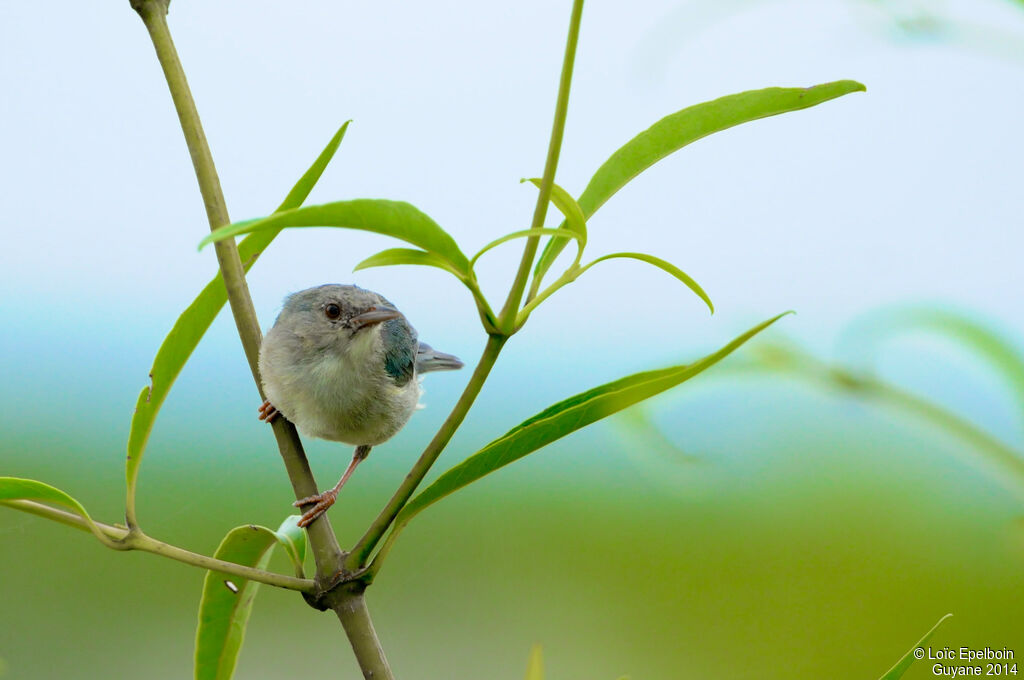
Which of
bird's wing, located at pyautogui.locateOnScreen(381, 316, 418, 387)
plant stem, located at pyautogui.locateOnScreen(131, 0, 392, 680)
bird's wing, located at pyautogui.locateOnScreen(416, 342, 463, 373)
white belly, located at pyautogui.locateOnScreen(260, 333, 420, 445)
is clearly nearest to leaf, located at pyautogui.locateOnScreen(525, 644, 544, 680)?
plant stem, located at pyautogui.locateOnScreen(131, 0, 392, 680)

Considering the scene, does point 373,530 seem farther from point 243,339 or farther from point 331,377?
point 331,377

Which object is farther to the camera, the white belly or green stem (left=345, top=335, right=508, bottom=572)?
the white belly

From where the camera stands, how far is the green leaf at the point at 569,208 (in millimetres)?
656

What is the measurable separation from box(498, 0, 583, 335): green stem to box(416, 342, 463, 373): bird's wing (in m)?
1.49

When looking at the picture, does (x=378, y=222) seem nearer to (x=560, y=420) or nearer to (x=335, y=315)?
(x=560, y=420)

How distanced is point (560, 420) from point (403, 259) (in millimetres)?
186

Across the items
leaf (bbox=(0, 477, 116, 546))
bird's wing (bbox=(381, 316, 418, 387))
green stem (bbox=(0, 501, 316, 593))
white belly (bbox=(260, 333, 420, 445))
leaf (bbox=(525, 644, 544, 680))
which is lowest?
leaf (bbox=(525, 644, 544, 680))

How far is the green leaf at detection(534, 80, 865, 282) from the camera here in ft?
2.43

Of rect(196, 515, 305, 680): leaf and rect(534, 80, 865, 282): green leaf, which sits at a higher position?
rect(534, 80, 865, 282): green leaf

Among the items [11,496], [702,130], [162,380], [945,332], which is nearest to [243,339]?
[162,380]

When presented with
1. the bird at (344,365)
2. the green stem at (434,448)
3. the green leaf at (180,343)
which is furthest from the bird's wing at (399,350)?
the green stem at (434,448)

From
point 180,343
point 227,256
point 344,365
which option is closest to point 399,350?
point 344,365

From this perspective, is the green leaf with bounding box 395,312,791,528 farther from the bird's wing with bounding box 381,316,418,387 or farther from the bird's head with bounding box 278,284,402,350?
the bird's wing with bounding box 381,316,418,387

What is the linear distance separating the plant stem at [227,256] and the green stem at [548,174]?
293 millimetres
